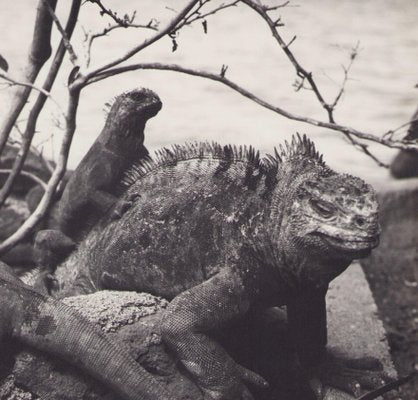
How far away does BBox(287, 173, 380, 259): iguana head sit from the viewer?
1.91 metres

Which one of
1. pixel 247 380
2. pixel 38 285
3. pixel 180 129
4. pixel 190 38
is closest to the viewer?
pixel 247 380

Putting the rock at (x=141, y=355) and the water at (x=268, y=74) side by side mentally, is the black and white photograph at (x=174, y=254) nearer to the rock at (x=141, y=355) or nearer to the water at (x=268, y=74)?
the rock at (x=141, y=355)

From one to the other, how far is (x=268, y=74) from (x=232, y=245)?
3014mm

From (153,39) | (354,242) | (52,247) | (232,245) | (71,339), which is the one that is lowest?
(71,339)

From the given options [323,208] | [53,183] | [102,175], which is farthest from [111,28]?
[323,208]

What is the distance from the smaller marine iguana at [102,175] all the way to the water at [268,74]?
1027mm

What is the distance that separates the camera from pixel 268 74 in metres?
4.98

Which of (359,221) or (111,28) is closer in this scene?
(359,221)

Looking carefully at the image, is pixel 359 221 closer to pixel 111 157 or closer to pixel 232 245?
pixel 232 245

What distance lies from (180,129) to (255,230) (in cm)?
194

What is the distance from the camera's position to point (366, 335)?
3406 millimetres

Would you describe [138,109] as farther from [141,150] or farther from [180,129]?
[180,129]

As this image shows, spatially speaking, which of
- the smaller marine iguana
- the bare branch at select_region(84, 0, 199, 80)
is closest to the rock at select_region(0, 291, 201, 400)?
the smaller marine iguana

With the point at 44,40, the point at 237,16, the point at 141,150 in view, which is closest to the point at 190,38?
the point at 237,16
